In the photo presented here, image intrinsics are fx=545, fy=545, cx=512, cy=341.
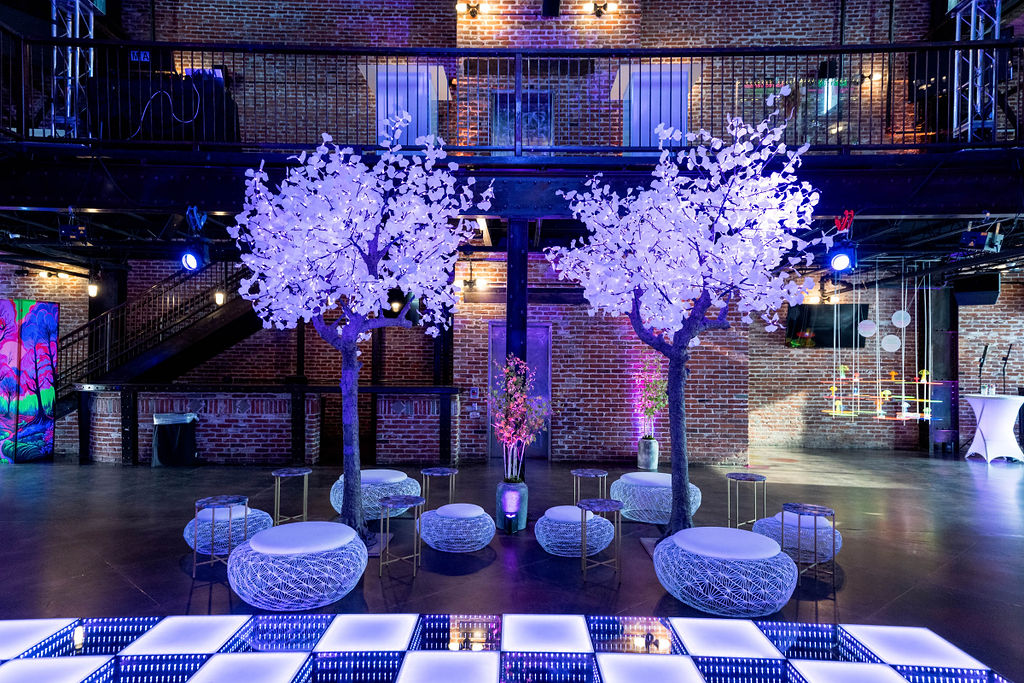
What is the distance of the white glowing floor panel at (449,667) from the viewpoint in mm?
2768

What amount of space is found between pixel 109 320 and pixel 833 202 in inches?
439

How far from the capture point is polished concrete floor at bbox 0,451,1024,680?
3600mm

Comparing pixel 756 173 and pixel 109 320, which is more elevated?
pixel 756 173

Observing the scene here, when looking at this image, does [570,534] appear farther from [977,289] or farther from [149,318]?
[149,318]

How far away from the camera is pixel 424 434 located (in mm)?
8328

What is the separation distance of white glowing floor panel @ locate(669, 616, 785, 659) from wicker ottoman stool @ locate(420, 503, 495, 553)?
5.64 ft

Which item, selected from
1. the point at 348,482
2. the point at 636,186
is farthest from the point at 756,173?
the point at 348,482

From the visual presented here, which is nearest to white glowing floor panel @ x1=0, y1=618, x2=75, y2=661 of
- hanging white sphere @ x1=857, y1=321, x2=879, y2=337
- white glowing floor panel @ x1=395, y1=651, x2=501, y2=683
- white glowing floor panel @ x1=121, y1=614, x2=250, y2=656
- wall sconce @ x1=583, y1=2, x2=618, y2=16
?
white glowing floor panel @ x1=121, y1=614, x2=250, y2=656

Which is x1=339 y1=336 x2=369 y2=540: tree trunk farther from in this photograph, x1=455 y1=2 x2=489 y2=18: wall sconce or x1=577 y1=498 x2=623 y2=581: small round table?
x1=455 y1=2 x2=489 y2=18: wall sconce

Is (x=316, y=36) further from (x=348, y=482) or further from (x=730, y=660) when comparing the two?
(x=730, y=660)

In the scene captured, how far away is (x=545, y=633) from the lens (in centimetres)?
324

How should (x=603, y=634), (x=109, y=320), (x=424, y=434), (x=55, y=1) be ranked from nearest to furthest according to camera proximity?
(x=603, y=634) → (x=55, y=1) → (x=424, y=434) → (x=109, y=320)

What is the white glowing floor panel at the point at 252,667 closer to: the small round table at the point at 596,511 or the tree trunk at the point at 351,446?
the tree trunk at the point at 351,446

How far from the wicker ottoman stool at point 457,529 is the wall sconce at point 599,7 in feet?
24.9
